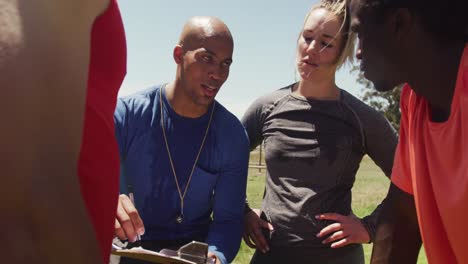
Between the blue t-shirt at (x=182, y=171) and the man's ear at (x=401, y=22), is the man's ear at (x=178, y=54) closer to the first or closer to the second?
the blue t-shirt at (x=182, y=171)

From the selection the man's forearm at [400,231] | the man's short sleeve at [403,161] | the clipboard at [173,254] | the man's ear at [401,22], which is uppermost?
the man's ear at [401,22]

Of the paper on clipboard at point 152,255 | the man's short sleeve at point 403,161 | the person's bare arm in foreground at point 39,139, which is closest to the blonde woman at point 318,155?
the man's short sleeve at point 403,161

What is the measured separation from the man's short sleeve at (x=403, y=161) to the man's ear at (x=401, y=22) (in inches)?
12.4

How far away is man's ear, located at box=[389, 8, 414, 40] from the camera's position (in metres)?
1.57

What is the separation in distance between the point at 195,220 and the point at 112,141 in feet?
5.05

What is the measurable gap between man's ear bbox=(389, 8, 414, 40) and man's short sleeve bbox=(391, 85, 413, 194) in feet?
1.03

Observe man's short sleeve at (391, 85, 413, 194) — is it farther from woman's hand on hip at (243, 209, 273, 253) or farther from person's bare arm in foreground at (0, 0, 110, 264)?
person's bare arm in foreground at (0, 0, 110, 264)

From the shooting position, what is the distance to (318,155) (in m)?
2.53

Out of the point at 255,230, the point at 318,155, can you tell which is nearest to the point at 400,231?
the point at 318,155

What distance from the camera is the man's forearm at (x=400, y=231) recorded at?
6.02ft

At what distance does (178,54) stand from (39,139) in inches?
85.6

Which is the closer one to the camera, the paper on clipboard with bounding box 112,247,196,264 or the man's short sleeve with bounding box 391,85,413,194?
the paper on clipboard with bounding box 112,247,196,264

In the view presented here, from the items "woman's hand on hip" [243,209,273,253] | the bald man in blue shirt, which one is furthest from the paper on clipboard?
"woman's hand on hip" [243,209,273,253]

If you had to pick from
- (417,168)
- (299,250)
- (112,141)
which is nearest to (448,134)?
(417,168)
